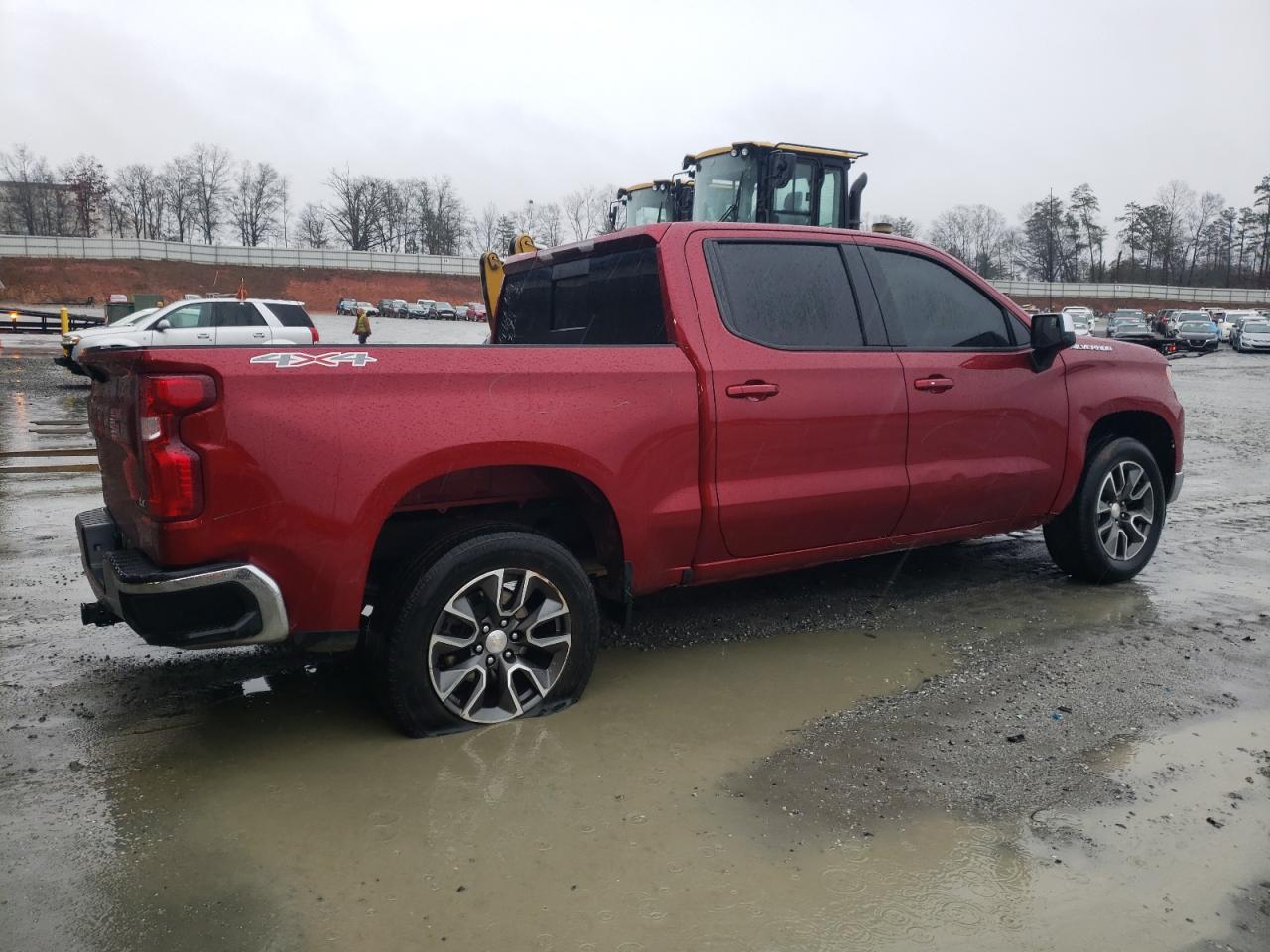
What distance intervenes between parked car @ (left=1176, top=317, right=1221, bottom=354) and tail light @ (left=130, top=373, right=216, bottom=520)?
39474mm

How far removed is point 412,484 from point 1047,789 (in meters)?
2.39

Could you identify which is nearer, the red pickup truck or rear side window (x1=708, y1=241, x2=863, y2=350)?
the red pickup truck

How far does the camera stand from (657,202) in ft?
48.0

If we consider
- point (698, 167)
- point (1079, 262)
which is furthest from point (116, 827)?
point (1079, 262)

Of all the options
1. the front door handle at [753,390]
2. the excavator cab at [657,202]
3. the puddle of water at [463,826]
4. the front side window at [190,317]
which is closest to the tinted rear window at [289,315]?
the front side window at [190,317]

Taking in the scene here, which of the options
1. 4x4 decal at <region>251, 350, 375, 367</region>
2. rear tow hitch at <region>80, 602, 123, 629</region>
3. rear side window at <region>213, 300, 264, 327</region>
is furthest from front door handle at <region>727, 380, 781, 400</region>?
rear side window at <region>213, 300, 264, 327</region>

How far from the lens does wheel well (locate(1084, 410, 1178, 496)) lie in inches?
222

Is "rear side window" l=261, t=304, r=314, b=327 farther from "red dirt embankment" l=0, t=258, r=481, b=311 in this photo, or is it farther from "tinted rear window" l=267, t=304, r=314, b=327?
"red dirt embankment" l=0, t=258, r=481, b=311

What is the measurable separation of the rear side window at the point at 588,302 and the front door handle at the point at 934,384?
4.40ft

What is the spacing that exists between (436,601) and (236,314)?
18126 mm

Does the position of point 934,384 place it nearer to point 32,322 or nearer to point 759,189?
point 759,189

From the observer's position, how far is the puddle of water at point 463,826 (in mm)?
2596

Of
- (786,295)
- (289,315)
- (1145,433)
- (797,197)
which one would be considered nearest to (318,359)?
(786,295)

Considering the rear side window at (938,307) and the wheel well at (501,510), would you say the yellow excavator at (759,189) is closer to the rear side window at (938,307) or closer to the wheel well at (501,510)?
the rear side window at (938,307)
